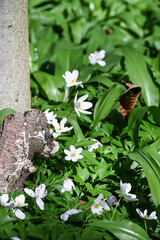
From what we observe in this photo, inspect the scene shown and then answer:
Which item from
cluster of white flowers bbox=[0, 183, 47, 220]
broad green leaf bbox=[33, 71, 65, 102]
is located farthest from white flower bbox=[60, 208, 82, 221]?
broad green leaf bbox=[33, 71, 65, 102]

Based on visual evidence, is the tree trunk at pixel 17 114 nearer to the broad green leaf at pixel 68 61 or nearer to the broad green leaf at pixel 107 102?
the broad green leaf at pixel 107 102

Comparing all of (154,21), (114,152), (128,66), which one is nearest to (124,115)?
(114,152)

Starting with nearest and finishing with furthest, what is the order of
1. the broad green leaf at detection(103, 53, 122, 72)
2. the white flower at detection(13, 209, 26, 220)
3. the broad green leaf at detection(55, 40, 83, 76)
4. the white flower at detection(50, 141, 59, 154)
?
the white flower at detection(13, 209, 26, 220) < the white flower at detection(50, 141, 59, 154) < the broad green leaf at detection(103, 53, 122, 72) < the broad green leaf at detection(55, 40, 83, 76)

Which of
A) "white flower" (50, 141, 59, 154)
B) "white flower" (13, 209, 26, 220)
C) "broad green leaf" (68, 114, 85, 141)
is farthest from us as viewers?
"broad green leaf" (68, 114, 85, 141)

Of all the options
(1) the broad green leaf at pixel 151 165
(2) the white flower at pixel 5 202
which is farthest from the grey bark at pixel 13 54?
(1) the broad green leaf at pixel 151 165

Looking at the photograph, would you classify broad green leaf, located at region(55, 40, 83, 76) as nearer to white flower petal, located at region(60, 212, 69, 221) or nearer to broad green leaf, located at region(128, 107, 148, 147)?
broad green leaf, located at region(128, 107, 148, 147)

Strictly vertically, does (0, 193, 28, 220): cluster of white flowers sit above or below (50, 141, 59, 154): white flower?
above

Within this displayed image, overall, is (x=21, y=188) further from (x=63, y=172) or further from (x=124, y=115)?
(x=124, y=115)

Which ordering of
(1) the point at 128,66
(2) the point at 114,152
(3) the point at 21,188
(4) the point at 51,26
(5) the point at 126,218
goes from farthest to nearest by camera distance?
1. (4) the point at 51,26
2. (1) the point at 128,66
3. (2) the point at 114,152
4. (3) the point at 21,188
5. (5) the point at 126,218
